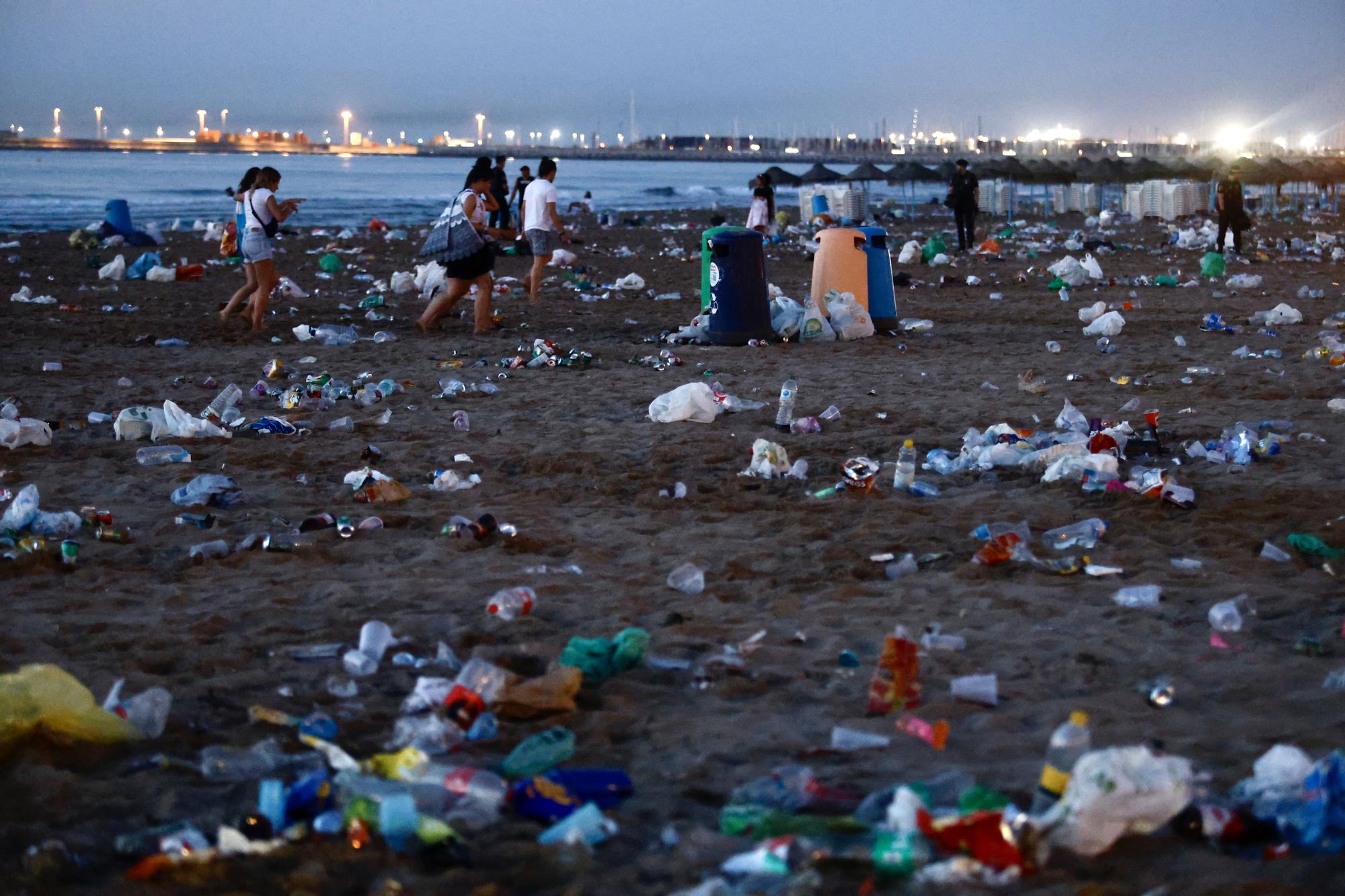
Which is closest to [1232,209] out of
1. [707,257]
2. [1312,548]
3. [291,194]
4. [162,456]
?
[707,257]

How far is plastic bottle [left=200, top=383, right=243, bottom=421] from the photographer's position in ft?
20.0

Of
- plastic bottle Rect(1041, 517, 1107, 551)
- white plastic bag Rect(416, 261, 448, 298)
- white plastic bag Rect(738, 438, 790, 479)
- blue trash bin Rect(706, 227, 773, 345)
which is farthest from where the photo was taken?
white plastic bag Rect(416, 261, 448, 298)

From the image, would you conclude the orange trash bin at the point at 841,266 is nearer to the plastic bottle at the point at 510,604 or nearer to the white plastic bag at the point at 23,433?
the white plastic bag at the point at 23,433

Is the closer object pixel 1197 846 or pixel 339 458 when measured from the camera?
pixel 1197 846

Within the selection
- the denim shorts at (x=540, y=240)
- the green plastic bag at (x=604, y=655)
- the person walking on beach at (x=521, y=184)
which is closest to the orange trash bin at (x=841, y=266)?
the denim shorts at (x=540, y=240)

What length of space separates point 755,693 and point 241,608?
5.13 feet

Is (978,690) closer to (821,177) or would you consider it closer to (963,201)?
(963,201)

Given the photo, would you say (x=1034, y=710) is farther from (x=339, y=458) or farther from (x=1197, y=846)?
(x=339, y=458)

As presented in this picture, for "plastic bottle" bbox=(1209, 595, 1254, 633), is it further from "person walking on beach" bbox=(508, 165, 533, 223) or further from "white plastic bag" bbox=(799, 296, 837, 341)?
"person walking on beach" bbox=(508, 165, 533, 223)

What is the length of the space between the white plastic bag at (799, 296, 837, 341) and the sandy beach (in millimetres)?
1131

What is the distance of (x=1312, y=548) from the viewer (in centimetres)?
382

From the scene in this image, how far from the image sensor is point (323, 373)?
7.73m

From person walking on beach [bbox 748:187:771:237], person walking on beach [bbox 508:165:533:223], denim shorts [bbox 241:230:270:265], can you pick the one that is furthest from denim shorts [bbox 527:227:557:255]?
person walking on beach [bbox 748:187:771:237]

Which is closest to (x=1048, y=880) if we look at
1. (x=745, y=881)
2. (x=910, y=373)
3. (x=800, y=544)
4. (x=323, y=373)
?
(x=745, y=881)
